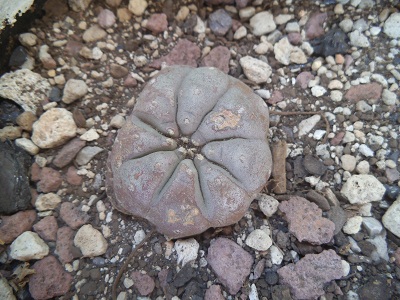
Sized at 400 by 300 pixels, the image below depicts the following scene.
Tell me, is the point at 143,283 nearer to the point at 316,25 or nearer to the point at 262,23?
the point at 262,23

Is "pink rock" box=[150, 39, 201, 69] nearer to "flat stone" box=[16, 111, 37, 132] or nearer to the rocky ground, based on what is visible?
the rocky ground

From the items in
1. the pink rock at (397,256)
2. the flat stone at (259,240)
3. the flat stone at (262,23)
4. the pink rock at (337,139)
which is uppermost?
the flat stone at (262,23)

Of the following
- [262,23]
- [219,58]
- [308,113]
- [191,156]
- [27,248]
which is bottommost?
[27,248]

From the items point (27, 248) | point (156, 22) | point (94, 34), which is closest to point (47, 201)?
point (27, 248)

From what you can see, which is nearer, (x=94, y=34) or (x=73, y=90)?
(x=73, y=90)

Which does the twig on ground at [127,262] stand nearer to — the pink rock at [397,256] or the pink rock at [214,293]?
the pink rock at [214,293]

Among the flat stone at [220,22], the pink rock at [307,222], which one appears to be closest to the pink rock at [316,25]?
the flat stone at [220,22]
